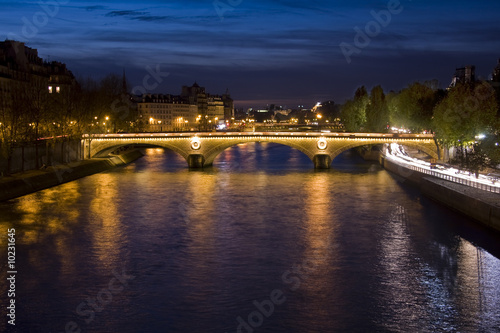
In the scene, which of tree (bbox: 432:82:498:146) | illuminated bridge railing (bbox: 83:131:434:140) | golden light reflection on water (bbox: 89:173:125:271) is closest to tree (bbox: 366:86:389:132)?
illuminated bridge railing (bbox: 83:131:434:140)

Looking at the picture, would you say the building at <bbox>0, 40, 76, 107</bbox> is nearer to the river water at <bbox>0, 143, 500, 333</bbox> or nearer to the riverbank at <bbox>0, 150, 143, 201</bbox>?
the riverbank at <bbox>0, 150, 143, 201</bbox>

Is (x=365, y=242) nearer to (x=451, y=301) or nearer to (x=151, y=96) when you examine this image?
(x=451, y=301)

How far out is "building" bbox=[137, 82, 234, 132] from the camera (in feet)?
469

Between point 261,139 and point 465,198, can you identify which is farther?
point 261,139

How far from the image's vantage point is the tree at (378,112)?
89.1 metres

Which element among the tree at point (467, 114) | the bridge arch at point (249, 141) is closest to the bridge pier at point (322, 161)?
the bridge arch at point (249, 141)

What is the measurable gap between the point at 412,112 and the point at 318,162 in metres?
12.1

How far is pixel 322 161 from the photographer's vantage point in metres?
65.6

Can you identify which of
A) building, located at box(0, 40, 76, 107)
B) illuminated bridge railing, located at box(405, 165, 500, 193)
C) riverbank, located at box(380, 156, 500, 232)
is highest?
building, located at box(0, 40, 76, 107)

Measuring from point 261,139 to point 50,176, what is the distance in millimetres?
23407

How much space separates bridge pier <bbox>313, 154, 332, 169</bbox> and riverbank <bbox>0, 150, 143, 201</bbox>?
20171 mm

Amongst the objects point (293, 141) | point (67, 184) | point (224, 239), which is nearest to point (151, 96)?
point (293, 141)

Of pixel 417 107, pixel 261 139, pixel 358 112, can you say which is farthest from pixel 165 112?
pixel 417 107

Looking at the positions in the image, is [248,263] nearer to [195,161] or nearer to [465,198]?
[465,198]
